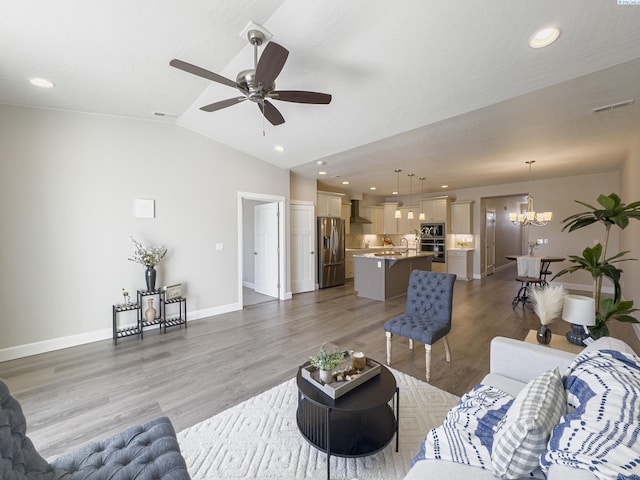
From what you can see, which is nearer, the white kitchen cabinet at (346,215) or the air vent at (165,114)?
the air vent at (165,114)

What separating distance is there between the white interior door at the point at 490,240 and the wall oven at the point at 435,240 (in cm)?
163

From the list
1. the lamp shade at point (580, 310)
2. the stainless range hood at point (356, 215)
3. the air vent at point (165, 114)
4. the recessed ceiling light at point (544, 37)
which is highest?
the air vent at point (165, 114)

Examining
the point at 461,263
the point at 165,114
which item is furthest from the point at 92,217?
the point at 461,263

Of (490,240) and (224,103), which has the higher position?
(224,103)

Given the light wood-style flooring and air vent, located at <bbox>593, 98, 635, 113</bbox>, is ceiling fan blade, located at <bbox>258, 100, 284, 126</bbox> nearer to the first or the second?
the light wood-style flooring

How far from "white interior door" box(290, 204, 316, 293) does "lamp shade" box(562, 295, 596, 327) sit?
16.6 feet

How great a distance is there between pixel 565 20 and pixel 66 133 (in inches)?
208

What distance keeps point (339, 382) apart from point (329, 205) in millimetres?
5970

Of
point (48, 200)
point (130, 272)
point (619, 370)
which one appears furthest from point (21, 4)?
point (619, 370)

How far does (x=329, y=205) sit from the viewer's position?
24.3 ft

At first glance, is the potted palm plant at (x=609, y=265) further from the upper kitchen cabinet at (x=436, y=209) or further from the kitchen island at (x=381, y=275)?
the upper kitchen cabinet at (x=436, y=209)

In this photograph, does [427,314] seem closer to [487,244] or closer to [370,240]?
[370,240]

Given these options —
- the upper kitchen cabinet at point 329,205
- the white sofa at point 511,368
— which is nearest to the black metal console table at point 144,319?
the white sofa at point 511,368

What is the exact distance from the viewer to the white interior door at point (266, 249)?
594 centimetres
